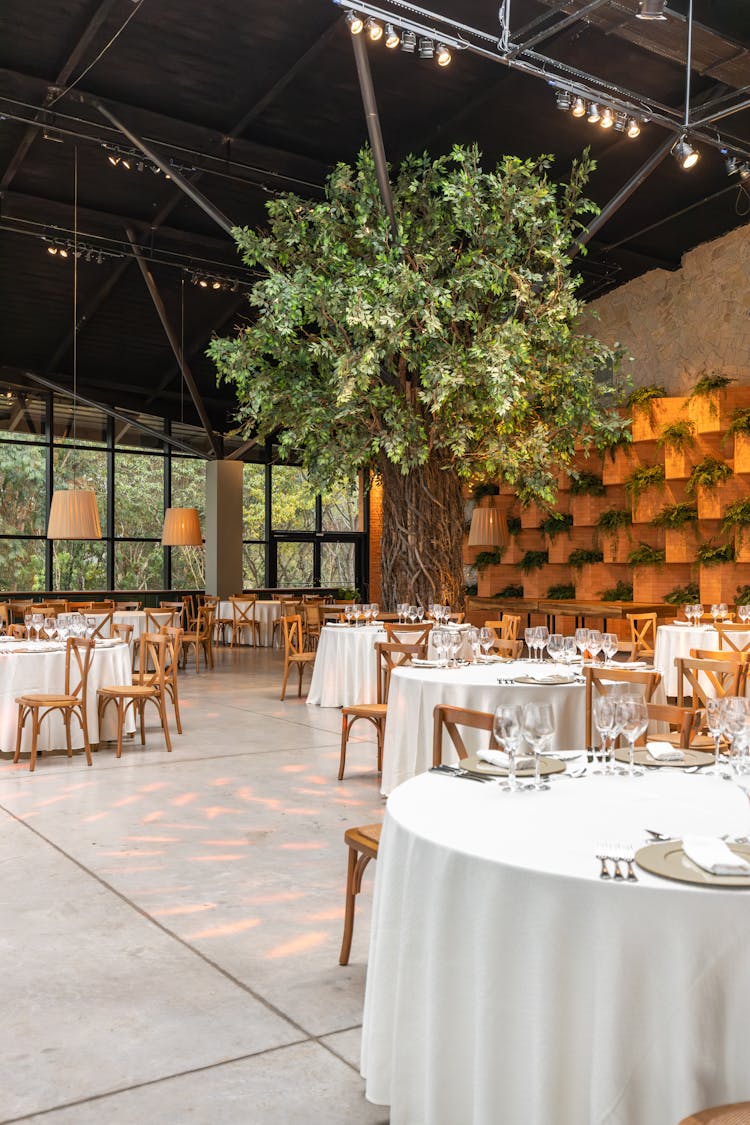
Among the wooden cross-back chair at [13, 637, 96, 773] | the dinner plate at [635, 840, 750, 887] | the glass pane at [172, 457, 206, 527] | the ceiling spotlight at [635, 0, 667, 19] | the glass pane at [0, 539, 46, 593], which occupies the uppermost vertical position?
the ceiling spotlight at [635, 0, 667, 19]

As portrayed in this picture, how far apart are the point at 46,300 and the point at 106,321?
1.02m

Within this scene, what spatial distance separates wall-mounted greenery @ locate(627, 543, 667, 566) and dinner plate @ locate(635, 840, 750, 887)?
12.5m

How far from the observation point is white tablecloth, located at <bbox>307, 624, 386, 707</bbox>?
943 centimetres

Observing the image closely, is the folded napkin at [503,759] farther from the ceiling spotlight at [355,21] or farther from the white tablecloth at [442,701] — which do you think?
the ceiling spotlight at [355,21]

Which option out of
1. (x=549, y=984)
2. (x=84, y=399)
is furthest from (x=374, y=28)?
(x=84, y=399)

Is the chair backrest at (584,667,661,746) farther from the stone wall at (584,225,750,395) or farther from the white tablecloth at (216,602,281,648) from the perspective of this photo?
the white tablecloth at (216,602,281,648)

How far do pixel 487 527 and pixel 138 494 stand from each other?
640cm

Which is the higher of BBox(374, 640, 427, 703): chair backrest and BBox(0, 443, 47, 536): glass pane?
BBox(0, 443, 47, 536): glass pane

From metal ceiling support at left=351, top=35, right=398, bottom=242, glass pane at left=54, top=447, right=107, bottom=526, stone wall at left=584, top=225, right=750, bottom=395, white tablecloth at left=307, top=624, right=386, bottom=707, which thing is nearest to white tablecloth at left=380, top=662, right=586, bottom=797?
white tablecloth at left=307, top=624, right=386, bottom=707

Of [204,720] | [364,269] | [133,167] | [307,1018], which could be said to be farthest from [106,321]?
[307,1018]

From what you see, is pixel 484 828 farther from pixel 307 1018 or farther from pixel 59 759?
pixel 59 759

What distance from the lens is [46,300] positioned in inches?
604

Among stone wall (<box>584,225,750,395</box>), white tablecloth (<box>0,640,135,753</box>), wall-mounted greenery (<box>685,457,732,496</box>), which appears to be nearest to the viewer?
white tablecloth (<box>0,640,135,753</box>)

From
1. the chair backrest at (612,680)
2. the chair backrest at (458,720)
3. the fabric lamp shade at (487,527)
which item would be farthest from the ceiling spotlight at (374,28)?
the fabric lamp shade at (487,527)
